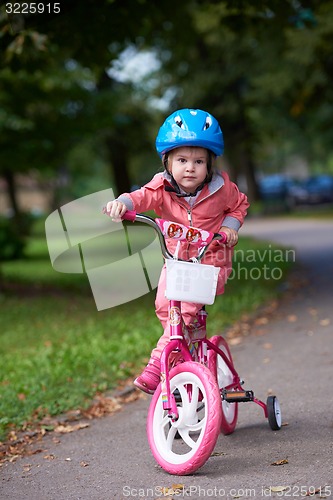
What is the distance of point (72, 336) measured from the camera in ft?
32.8

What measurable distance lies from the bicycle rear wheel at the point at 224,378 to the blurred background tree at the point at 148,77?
18.2 ft

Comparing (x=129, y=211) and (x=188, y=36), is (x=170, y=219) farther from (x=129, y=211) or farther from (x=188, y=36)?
(x=188, y=36)

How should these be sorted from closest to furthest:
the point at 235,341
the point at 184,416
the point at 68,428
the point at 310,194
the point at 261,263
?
the point at 184,416, the point at 68,428, the point at 235,341, the point at 261,263, the point at 310,194

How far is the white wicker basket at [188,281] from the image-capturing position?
4.36 metres

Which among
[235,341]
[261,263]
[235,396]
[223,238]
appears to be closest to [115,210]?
A: [223,238]

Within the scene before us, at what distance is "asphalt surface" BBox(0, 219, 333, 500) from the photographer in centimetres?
420

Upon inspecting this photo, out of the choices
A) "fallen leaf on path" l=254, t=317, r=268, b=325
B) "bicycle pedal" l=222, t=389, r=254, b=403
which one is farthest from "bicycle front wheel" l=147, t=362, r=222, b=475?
"fallen leaf on path" l=254, t=317, r=268, b=325

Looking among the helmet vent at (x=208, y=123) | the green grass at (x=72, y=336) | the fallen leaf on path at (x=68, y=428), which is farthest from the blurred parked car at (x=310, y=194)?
the helmet vent at (x=208, y=123)

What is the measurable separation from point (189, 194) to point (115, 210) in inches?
21.1

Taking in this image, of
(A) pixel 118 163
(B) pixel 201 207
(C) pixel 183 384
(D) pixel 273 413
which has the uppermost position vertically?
(A) pixel 118 163

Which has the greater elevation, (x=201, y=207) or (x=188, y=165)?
(x=188, y=165)

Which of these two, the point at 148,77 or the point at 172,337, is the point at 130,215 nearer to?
the point at 172,337

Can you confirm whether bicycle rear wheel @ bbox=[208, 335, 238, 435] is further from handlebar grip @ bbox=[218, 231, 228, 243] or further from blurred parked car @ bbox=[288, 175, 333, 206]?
blurred parked car @ bbox=[288, 175, 333, 206]

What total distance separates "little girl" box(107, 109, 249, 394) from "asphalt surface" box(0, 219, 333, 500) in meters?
0.57
